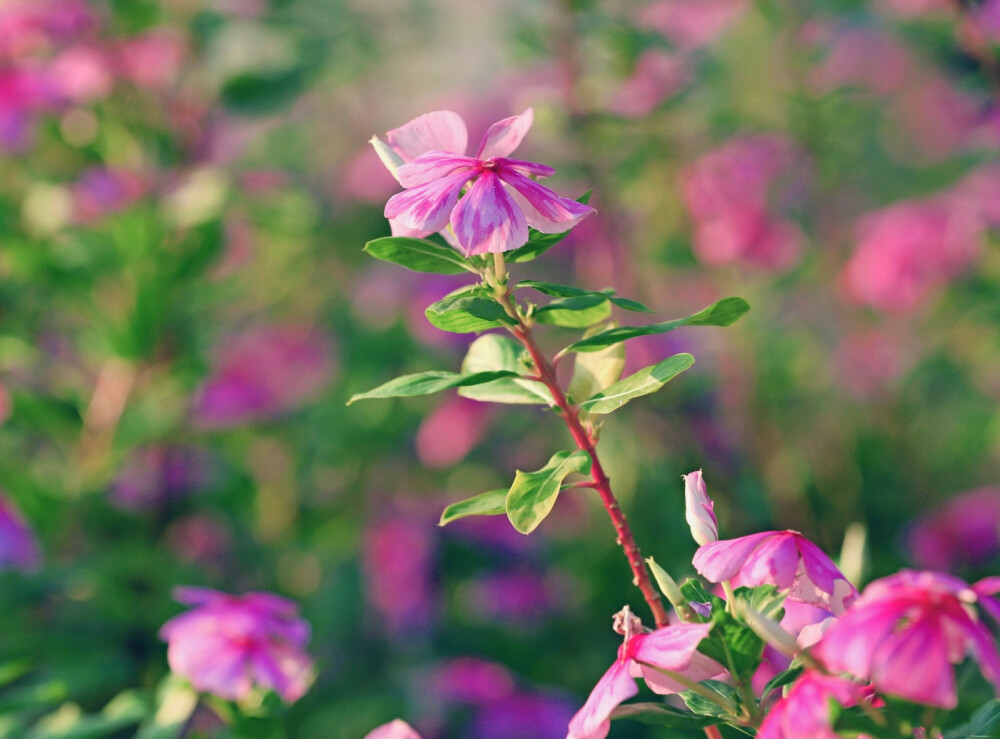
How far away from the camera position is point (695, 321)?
13.2 inches

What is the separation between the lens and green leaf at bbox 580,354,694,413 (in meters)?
0.33

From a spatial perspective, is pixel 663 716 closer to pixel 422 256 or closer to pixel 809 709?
pixel 809 709

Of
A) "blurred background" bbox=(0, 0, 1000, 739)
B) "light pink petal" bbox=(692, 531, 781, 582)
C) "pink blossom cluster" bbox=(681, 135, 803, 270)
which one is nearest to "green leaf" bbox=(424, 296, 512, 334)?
"light pink petal" bbox=(692, 531, 781, 582)

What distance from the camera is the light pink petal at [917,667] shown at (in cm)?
23

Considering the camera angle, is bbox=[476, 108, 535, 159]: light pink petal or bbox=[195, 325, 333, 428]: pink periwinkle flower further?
bbox=[195, 325, 333, 428]: pink periwinkle flower

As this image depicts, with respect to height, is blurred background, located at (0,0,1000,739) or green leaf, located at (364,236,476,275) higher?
green leaf, located at (364,236,476,275)

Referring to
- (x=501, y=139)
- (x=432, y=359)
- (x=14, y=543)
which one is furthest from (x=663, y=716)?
(x=432, y=359)

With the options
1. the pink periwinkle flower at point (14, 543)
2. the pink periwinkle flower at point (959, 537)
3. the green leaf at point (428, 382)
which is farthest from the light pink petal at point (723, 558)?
the pink periwinkle flower at point (959, 537)

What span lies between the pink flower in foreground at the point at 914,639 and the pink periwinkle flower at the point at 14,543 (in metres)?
0.74

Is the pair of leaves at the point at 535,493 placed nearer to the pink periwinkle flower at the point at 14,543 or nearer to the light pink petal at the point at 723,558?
the light pink petal at the point at 723,558

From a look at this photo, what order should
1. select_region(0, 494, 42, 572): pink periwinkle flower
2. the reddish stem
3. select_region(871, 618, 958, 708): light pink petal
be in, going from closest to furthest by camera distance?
select_region(871, 618, 958, 708): light pink petal, the reddish stem, select_region(0, 494, 42, 572): pink periwinkle flower

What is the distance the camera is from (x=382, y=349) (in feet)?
4.19

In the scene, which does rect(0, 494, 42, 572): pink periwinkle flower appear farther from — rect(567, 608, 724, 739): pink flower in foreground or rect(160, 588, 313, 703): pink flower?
rect(567, 608, 724, 739): pink flower in foreground

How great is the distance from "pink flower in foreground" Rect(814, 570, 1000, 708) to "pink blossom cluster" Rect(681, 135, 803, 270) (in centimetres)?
86
